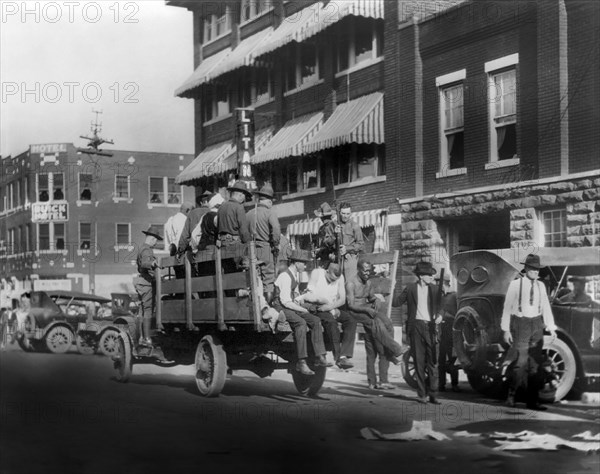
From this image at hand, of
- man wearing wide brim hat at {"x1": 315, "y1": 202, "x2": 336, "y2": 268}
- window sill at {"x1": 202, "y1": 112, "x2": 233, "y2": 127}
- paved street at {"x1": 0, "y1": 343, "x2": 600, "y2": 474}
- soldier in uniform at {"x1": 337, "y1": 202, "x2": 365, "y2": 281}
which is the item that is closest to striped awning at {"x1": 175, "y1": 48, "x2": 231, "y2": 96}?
window sill at {"x1": 202, "y1": 112, "x2": 233, "y2": 127}

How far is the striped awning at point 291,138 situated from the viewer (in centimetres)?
535

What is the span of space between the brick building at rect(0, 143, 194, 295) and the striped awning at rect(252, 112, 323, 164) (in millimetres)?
622

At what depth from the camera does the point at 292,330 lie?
5.86 metres

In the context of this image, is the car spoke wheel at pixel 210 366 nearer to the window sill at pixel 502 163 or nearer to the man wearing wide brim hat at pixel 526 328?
the man wearing wide brim hat at pixel 526 328

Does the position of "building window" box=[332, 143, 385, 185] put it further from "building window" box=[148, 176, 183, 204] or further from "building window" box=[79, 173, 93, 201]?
"building window" box=[79, 173, 93, 201]

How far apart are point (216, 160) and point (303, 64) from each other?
964mm

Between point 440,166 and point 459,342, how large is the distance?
4.81 ft

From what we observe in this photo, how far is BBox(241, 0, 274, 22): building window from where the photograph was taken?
5.89 meters

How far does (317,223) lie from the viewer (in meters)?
5.36

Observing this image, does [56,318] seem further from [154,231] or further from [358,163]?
[358,163]

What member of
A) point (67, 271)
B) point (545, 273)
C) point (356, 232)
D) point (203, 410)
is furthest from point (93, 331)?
point (545, 273)

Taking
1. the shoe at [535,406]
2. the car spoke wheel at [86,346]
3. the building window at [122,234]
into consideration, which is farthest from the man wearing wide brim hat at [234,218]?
the shoe at [535,406]

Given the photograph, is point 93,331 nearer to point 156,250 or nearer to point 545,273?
point 156,250

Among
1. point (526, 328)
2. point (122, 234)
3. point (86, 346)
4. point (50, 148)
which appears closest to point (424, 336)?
point (526, 328)
